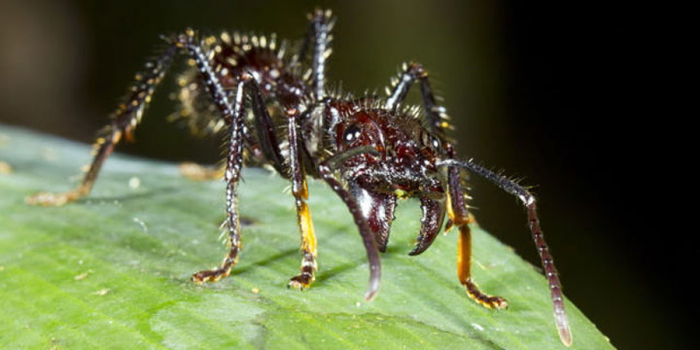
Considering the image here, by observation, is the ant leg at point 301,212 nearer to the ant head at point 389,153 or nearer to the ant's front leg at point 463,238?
the ant head at point 389,153

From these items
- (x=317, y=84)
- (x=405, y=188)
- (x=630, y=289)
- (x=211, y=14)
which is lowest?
(x=630, y=289)

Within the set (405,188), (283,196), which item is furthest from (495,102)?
(405,188)

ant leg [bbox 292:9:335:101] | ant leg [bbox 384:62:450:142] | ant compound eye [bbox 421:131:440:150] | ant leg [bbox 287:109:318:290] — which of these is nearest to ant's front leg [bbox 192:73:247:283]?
ant leg [bbox 287:109:318:290]

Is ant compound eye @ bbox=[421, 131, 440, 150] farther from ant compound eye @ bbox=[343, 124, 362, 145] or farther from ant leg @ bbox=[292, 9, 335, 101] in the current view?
ant leg @ bbox=[292, 9, 335, 101]

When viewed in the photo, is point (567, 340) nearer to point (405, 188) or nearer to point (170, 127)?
point (405, 188)

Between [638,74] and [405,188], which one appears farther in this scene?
[638,74]

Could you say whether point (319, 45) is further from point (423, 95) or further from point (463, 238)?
point (463, 238)

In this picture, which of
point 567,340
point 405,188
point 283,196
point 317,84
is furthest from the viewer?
point 317,84
